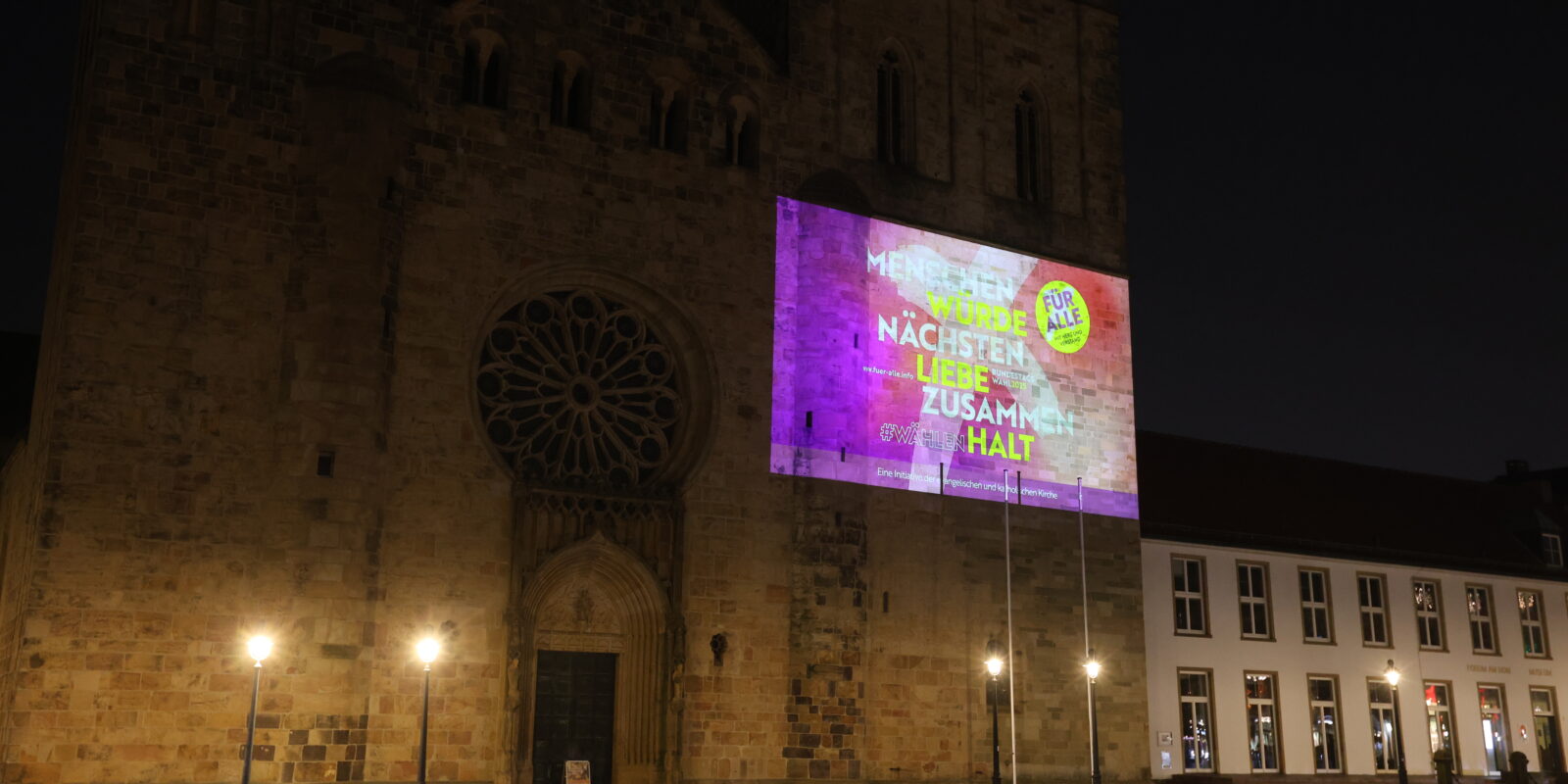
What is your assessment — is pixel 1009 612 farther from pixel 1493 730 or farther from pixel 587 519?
pixel 1493 730

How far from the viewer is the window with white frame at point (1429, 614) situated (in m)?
36.8

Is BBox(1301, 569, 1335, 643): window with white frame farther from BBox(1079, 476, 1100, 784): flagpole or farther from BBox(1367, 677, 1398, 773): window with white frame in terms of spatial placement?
BBox(1079, 476, 1100, 784): flagpole

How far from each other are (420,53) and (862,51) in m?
8.95

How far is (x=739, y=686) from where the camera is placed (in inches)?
982

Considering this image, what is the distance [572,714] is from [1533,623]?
2806 cm

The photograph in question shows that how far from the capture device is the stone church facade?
20984 mm

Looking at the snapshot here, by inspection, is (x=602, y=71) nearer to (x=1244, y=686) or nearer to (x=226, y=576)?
(x=226, y=576)

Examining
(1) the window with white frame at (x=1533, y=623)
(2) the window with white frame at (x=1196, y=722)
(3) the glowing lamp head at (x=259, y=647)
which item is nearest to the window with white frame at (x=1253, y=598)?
(2) the window with white frame at (x=1196, y=722)

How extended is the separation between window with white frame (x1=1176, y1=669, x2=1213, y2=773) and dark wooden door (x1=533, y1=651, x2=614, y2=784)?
13545 mm

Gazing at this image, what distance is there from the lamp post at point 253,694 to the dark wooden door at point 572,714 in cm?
454

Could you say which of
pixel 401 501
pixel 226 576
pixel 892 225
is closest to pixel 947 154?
pixel 892 225

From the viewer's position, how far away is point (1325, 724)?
34.1 meters

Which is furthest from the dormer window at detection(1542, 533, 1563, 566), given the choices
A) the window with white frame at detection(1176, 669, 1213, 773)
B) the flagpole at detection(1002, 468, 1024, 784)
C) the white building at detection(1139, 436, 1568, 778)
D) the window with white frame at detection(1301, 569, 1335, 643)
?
the flagpole at detection(1002, 468, 1024, 784)

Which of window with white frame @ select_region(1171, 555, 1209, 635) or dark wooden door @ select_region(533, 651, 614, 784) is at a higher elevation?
window with white frame @ select_region(1171, 555, 1209, 635)
